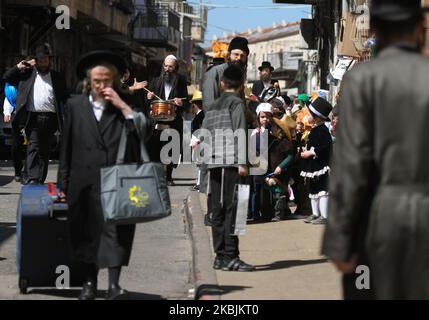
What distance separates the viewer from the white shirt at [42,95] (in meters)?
14.4

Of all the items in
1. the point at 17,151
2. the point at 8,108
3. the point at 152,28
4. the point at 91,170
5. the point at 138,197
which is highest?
the point at 152,28

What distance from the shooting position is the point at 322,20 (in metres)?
31.0

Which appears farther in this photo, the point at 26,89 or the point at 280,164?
the point at 26,89

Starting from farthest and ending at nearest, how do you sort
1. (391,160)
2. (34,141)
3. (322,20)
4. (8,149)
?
1. (322,20)
2. (8,149)
3. (34,141)
4. (391,160)

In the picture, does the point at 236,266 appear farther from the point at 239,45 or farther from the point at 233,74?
the point at 239,45

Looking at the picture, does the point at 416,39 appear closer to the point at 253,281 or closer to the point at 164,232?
the point at 253,281

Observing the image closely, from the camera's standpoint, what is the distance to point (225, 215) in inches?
382

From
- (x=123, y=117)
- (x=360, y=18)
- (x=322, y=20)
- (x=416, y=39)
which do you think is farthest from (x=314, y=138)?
(x=322, y=20)

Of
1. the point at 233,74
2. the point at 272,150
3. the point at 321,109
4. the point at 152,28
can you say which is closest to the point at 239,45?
the point at 321,109

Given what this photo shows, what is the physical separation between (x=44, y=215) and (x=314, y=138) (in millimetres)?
5290

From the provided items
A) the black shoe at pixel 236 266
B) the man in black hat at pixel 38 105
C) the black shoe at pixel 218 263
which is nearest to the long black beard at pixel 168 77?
the man in black hat at pixel 38 105

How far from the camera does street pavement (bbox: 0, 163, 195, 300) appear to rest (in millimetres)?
8711

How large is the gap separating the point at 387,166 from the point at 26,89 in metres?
10.4

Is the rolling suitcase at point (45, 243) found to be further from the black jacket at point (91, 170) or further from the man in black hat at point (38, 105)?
the man in black hat at point (38, 105)
